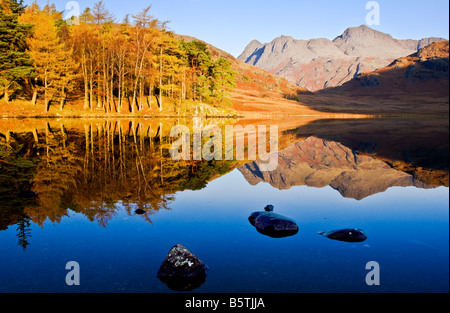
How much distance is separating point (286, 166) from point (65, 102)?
2161 inches

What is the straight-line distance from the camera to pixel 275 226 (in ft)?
27.3

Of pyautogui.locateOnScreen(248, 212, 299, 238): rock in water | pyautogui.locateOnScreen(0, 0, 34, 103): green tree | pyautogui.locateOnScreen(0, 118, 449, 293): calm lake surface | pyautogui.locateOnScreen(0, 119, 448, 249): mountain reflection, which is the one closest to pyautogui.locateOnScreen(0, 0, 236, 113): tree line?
pyautogui.locateOnScreen(0, 0, 34, 103): green tree

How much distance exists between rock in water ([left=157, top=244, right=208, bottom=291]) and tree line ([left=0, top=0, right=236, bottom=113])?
176 feet

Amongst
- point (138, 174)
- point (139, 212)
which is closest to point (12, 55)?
point (138, 174)

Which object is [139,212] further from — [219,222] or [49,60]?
[49,60]

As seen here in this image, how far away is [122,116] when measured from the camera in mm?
57031

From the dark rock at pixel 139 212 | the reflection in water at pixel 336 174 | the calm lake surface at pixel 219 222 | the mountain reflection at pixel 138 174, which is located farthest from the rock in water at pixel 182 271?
the reflection in water at pixel 336 174

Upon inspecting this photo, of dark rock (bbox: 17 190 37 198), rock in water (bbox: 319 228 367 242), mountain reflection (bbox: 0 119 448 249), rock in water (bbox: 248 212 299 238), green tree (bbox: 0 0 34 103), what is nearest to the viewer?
rock in water (bbox: 319 228 367 242)

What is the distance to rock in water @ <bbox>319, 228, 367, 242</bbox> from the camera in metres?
7.66

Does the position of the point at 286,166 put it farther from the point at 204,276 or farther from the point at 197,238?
the point at 204,276

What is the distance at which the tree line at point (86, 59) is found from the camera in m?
51.0

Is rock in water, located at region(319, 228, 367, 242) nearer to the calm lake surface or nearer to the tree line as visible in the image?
the calm lake surface

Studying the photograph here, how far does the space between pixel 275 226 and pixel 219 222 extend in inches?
61.3
